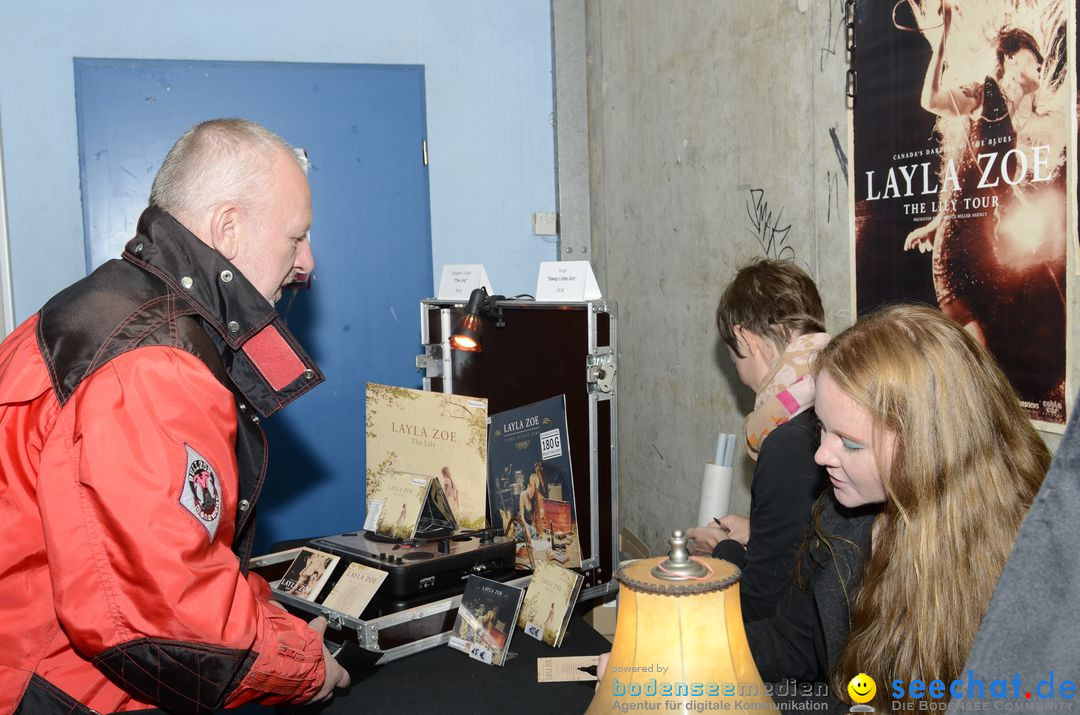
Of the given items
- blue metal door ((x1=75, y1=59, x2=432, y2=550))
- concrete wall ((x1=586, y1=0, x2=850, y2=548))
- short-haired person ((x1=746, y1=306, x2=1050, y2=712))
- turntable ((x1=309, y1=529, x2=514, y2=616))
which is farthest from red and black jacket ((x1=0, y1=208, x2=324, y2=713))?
blue metal door ((x1=75, y1=59, x2=432, y2=550))

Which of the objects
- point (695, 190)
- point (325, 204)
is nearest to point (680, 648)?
point (695, 190)

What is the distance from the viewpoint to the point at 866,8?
6.97ft

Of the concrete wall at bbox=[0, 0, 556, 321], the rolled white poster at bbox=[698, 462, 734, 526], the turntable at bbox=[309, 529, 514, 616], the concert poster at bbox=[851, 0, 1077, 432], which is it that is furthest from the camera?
the concrete wall at bbox=[0, 0, 556, 321]

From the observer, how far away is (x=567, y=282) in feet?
6.79

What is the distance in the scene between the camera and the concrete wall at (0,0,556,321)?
3348mm

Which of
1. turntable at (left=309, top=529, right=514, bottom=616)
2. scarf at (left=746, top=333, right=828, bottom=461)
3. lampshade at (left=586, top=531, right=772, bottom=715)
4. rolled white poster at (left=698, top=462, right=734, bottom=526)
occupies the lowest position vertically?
turntable at (left=309, top=529, right=514, bottom=616)

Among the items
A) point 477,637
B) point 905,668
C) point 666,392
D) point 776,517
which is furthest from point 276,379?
point 666,392

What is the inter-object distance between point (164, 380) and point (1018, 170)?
63.9 inches

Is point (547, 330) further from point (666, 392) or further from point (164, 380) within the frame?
point (666, 392)

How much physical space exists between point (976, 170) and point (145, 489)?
1700 millimetres

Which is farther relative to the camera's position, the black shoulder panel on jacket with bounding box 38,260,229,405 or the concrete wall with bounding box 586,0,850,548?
the concrete wall with bounding box 586,0,850,548

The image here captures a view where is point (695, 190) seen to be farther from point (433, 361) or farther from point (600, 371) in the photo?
point (600, 371)

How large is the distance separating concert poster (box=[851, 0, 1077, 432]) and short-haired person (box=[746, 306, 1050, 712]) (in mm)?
564

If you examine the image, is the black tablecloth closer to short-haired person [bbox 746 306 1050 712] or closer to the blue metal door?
short-haired person [bbox 746 306 1050 712]
